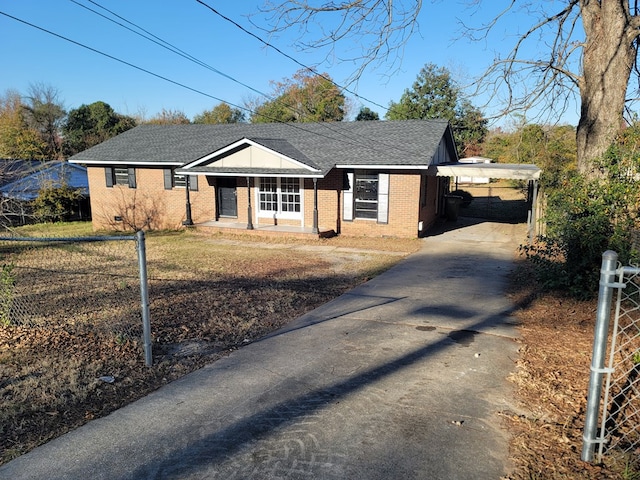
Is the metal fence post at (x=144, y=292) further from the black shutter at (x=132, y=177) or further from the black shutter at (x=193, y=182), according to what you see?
the black shutter at (x=132, y=177)

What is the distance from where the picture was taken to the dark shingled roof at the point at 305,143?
53.9ft

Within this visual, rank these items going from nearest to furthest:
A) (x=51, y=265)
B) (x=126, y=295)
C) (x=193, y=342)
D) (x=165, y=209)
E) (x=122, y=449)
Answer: (x=122, y=449) < (x=193, y=342) < (x=126, y=295) < (x=51, y=265) < (x=165, y=209)

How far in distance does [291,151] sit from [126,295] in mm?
10319

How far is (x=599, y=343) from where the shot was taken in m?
2.92

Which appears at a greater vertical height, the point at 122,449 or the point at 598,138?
the point at 598,138

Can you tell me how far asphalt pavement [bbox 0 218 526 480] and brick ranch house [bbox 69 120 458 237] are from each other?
9746 millimetres

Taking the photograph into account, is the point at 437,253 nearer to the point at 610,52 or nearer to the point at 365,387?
the point at 610,52

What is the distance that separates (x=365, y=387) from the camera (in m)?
4.51

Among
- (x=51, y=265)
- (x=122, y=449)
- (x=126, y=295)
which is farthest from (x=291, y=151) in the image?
(x=122, y=449)

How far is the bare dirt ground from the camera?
3543mm

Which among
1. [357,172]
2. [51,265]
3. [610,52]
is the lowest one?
[51,265]

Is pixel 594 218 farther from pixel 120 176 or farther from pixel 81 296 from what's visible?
pixel 120 176

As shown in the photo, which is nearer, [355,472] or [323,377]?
[355,472]

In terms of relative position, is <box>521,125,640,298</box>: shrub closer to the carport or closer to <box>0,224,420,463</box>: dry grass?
<box>0,224,420,463</box>: dry grass
